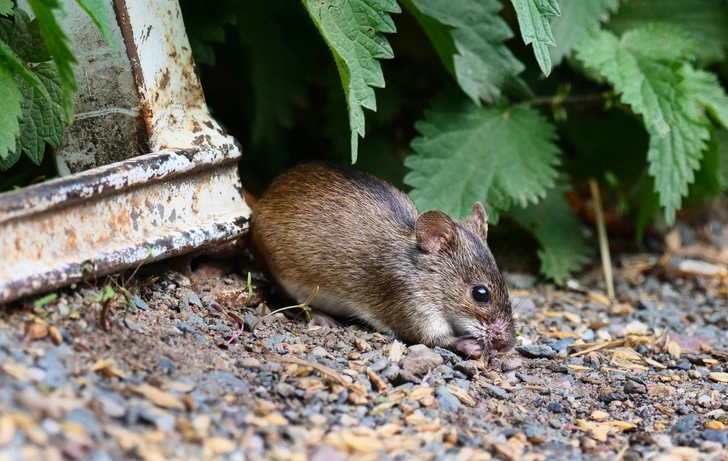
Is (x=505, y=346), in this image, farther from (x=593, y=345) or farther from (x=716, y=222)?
(x=716, y=222)

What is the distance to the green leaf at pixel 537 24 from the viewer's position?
3.98m

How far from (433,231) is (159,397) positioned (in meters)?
2.13

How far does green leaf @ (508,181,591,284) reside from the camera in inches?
240

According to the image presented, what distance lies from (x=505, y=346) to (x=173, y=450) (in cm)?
228

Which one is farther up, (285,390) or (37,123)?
(37,123)

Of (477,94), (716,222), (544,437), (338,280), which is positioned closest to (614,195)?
(716,222)

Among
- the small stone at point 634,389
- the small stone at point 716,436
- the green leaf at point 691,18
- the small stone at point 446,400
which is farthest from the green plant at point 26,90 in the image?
the green leaf at point 691,18

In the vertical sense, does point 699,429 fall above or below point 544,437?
below

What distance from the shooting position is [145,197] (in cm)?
397

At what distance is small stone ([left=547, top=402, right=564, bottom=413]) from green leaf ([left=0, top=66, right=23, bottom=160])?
8.97ft

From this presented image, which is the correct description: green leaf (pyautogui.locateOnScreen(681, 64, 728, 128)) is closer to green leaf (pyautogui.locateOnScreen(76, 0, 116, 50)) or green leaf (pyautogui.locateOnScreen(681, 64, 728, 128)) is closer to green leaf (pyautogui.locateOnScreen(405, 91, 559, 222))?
green leaf (pyautogui.locateOnScreen(405, 91, 559, 222))

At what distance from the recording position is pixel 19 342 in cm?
308

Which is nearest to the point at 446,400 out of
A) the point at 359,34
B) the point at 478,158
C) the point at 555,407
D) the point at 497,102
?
the point at 555,407

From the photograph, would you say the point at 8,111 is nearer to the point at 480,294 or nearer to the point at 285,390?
the point at 285,390
